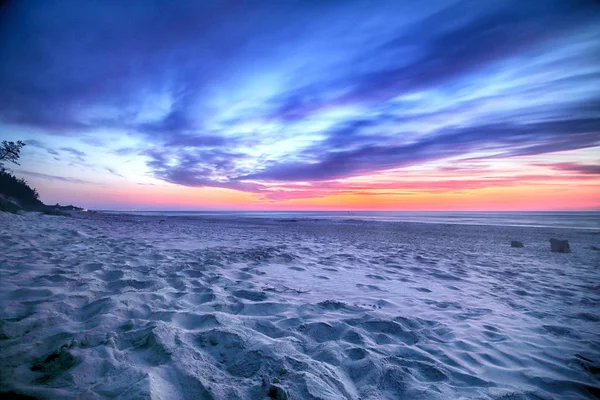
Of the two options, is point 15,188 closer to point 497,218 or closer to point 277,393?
point 277,393

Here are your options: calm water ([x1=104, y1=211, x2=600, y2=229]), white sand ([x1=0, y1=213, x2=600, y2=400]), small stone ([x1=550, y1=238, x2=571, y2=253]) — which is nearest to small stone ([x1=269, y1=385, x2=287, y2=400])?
white sand ([x1=0, y1=213, x2=600, y2=400])

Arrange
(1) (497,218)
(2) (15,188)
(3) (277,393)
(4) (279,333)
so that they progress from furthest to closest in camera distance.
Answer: (1) (497,218), (2) (15,188), (4) (279,333), (3) (277,393)

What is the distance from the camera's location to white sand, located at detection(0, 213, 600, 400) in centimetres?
205

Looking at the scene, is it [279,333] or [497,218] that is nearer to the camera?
[279,333]

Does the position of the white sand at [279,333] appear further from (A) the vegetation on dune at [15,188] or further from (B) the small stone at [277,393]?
(A) the vegetation on dune at [15,188]

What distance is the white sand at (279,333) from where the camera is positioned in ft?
6.72

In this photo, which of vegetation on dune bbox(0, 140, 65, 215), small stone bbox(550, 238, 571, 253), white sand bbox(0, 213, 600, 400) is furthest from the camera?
vegetation on dune bbox(0, 140, 65, 215)

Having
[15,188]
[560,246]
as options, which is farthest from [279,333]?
[15,188]

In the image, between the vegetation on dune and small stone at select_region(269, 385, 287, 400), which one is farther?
the vegetation on dune

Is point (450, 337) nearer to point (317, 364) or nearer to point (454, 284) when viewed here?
point (317, 364)

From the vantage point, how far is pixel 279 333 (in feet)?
9.57

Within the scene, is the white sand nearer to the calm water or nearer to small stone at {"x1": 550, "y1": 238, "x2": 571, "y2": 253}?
small stone at {"x1": 550, "y1": 238, "x2": 571, "y2": 253}

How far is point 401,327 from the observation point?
3258 millimetres

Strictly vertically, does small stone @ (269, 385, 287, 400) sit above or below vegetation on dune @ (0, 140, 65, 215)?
below
